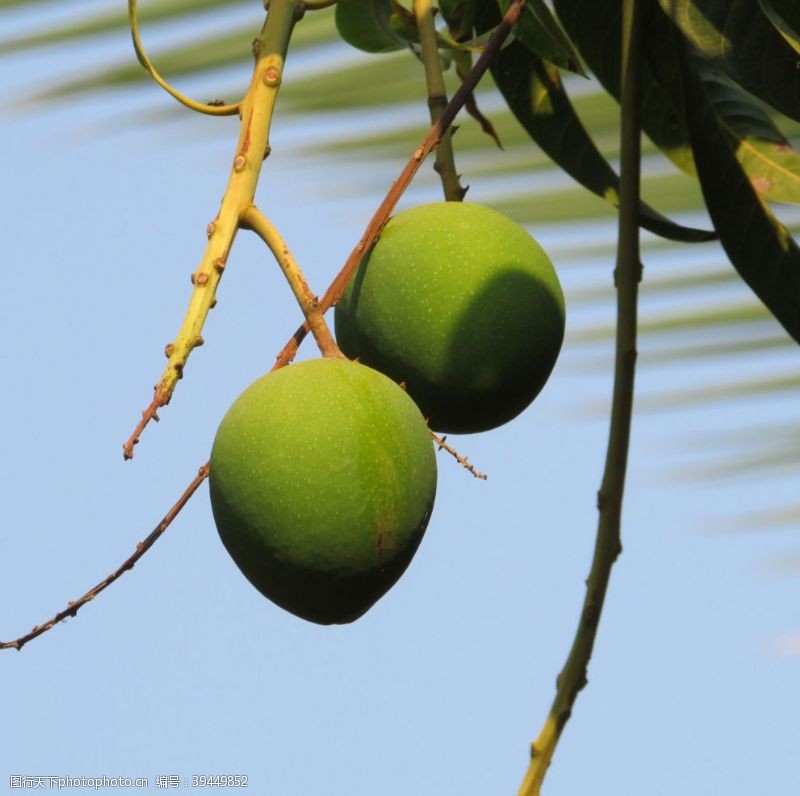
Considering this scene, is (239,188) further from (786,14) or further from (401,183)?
(786,14)

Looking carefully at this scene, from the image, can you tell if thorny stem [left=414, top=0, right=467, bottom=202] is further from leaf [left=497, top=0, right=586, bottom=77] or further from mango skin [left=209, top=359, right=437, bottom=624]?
mango skin [left=209, top=359, right=437, bottom=624]

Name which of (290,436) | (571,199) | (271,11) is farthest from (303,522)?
(571,199)

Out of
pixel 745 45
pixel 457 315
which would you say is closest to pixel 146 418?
pixel 457 315

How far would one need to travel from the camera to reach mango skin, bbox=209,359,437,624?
2.93 ft

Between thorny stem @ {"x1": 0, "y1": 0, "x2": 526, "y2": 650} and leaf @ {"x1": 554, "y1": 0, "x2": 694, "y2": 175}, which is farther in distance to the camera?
leaf @ {"x1": 554, "y1": 0, "x2": 694, "y2": 175}

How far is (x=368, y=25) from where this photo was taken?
4.18 ft

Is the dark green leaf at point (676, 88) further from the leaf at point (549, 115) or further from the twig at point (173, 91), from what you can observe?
the twig at point (173, 91)

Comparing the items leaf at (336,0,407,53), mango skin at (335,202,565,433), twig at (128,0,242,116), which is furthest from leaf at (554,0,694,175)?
twig at (128,0,242,116)

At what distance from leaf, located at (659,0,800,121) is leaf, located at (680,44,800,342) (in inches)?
4.9

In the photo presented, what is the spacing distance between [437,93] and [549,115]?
0.78 ft

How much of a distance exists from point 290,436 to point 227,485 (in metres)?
0.05

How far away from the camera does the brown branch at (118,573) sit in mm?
913

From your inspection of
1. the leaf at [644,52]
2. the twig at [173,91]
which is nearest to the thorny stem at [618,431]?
the leaf at [644,52]

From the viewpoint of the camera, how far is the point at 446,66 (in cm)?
121
